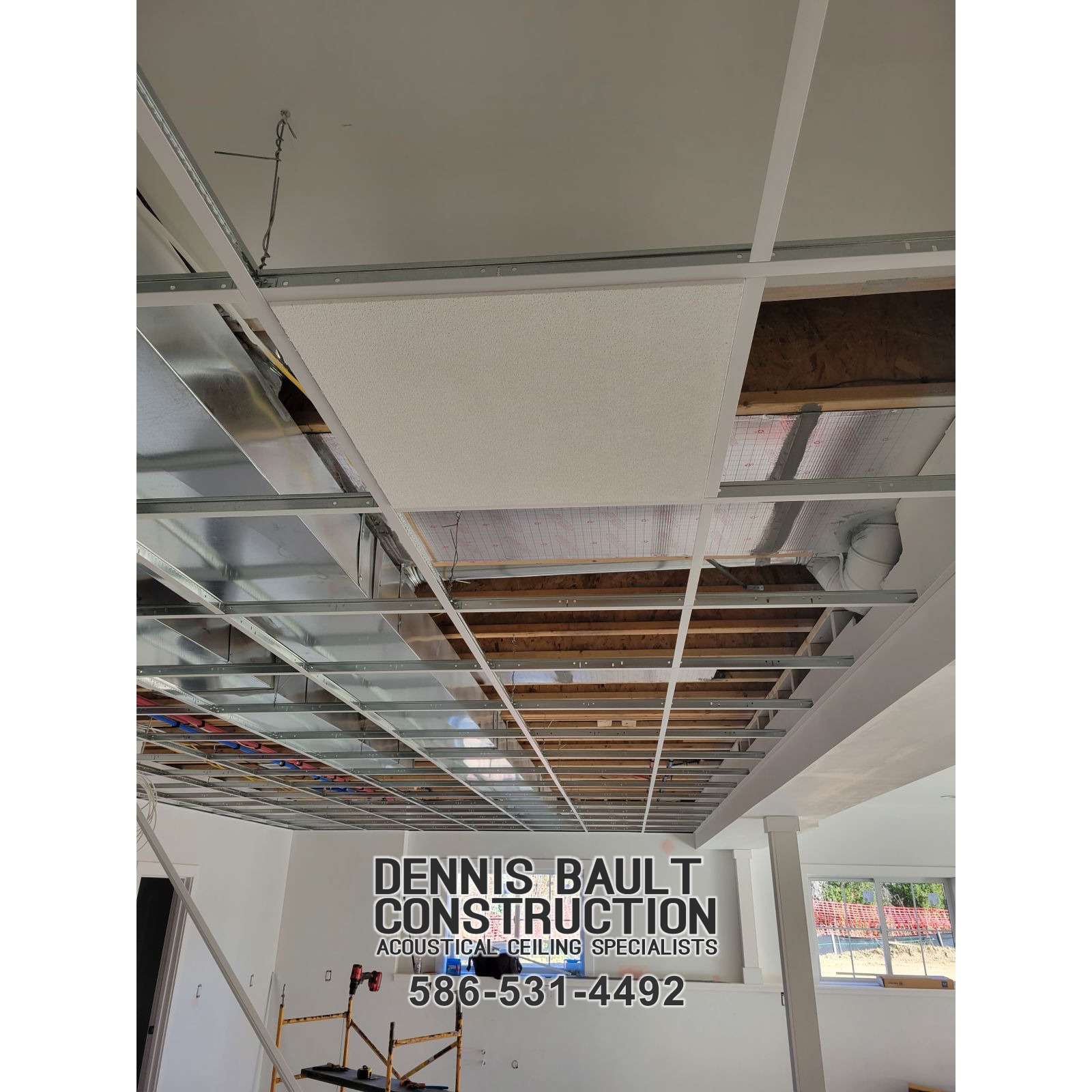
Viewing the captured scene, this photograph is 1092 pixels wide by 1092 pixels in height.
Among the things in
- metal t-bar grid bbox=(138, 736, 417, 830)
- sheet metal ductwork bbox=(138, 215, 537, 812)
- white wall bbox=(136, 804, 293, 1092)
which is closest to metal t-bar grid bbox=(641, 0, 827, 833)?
sheet metal ductwork bbox=(138, 215, 537, 812)

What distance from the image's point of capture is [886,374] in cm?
196

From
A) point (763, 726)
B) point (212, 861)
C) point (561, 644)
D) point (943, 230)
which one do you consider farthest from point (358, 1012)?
point (943, 230)

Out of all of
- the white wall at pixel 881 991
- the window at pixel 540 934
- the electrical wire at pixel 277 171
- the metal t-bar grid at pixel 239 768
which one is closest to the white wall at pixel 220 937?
the metal t-bar grid at pixel 239 768

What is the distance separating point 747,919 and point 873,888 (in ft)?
5.82

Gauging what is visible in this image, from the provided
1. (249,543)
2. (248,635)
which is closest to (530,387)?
(249,543)

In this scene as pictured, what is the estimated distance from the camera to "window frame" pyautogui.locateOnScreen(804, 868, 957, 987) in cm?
1068

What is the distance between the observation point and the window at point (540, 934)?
11.5 metres

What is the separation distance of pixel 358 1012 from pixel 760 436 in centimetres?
1194

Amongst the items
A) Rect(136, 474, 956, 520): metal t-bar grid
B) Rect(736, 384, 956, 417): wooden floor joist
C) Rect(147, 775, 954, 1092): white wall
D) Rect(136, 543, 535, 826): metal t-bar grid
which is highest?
Rect(736, 384, 956, 417): wooden floor joist

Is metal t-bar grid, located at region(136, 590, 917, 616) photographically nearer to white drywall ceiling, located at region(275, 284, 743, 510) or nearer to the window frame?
white drywall ceiling, located at region(275, 284, 743, 510)

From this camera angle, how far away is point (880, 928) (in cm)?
1084

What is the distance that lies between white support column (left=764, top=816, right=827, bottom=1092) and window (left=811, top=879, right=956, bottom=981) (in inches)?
200

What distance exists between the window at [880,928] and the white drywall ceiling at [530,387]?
10817 mm
